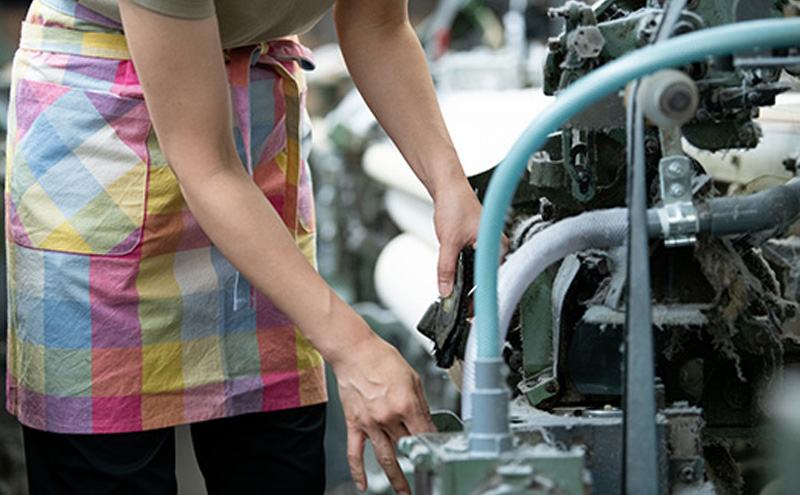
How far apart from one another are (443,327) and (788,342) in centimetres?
41

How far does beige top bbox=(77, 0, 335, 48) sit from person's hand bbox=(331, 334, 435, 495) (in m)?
0.45

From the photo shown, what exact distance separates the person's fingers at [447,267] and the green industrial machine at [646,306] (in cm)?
3

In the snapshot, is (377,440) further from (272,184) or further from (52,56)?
(52,56)

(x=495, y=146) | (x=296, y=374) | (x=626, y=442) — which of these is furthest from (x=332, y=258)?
(x=626, y=442)

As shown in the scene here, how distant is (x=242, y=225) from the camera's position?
1.11m

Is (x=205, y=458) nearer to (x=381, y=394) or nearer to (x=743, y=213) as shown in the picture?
(x=381, y=394)

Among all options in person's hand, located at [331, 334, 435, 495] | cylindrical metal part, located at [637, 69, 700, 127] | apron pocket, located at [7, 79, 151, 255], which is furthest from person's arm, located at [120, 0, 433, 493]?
cylindrical metal part, located at [637, 69, 700, 127]

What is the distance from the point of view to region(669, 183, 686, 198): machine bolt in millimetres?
1024

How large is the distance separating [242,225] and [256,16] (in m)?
0.33

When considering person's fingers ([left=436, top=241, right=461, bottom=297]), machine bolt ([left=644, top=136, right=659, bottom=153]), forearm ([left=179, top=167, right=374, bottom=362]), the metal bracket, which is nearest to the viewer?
the metal bracket

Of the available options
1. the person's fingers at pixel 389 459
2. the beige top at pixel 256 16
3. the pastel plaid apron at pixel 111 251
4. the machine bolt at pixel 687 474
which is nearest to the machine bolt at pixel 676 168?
the machine bolt at pixel 687 474

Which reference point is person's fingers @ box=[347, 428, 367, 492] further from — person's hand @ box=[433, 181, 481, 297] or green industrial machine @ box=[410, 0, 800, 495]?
person's hand @ box=[433, 181, 481, 297]

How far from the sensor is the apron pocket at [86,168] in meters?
1.39

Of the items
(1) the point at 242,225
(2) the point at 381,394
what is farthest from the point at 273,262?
(2) the point at 381,394
